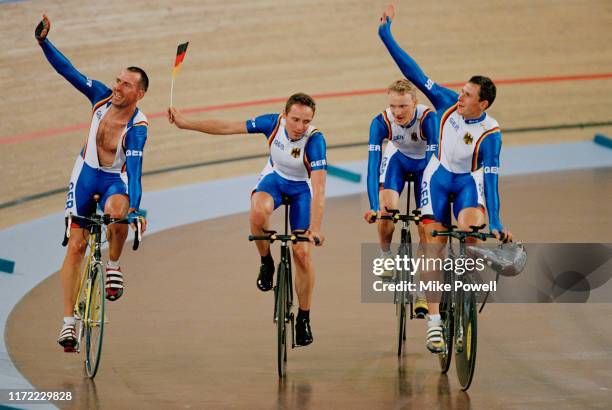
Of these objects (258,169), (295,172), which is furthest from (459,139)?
(258,169)

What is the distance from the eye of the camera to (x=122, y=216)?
6.01 metres

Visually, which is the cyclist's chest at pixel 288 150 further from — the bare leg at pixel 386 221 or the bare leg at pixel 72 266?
the bare leg at pixel 72 266

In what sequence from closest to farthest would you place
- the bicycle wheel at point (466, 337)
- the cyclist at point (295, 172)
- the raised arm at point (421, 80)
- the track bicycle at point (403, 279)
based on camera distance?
the bicycle wheel at point (466, 337) < the cyclist at point (295, 172) < the track bicycle at point (403, 279) < the raised arm at point (421, 80)

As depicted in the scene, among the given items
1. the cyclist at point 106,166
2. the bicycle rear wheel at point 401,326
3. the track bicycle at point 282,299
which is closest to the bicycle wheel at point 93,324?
the cyclist at point 106,166

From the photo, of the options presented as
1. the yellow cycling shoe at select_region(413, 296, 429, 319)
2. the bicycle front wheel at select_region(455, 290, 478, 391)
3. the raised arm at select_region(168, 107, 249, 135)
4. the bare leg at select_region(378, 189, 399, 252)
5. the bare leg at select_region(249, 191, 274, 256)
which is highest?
the raised arm at select_region(168, 107, 249, 135)

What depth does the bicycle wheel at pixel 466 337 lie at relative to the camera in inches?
222

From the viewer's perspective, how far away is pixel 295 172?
242 inches

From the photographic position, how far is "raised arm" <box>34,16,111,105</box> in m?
6.03

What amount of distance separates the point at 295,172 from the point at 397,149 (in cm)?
83

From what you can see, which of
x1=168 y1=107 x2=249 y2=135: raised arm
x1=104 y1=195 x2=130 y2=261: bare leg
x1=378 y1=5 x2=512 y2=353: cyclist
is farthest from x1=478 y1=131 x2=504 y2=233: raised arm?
x1=104 y1=195 x2=130 y2=261: bare leg

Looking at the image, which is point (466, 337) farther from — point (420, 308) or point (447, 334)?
point (420, 308)

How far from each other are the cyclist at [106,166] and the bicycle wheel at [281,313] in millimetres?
816

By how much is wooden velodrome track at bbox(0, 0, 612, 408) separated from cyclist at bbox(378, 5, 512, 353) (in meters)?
0.63

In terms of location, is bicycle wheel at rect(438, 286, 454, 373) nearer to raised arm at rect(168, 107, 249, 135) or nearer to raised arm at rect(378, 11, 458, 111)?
raised arm at rect(378, 11, 458, 111)
